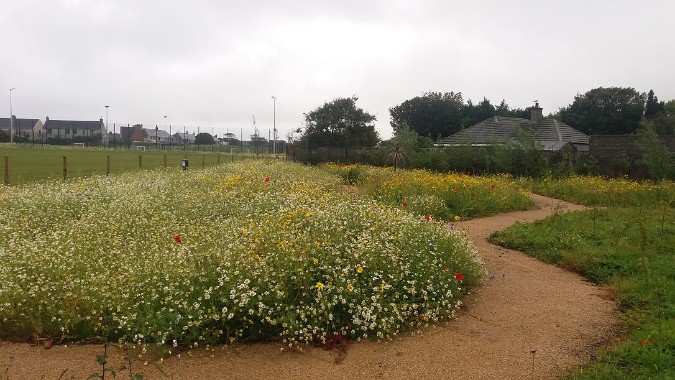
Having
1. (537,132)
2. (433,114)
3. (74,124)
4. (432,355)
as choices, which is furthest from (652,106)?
(74,124)

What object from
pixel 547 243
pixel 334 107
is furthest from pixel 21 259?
pixel 334 107

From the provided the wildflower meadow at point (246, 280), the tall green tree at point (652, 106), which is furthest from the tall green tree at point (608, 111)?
the wildflower meadow at point (246, 280)

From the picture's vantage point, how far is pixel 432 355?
12.8 feet

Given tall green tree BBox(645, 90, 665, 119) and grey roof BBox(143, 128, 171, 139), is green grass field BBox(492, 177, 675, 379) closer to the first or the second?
tall green tree BBox(645, 90, 665, 119)

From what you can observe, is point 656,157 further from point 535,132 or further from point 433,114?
point 433,114

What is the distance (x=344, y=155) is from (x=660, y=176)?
1574 cm

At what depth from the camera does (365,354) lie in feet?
13.0

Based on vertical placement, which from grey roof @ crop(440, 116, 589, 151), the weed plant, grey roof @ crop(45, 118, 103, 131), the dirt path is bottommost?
the dirt path

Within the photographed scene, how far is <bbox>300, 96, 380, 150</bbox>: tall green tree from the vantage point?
33.9 m

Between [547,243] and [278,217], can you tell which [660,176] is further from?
[278,217]

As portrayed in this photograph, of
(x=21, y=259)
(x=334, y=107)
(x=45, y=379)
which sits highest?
(x=334, y=107)

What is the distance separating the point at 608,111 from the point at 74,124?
6527 centimetres

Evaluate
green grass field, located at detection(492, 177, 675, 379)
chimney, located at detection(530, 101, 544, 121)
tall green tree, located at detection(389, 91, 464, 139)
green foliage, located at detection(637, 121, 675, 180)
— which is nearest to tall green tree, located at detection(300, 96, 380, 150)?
chimney, located at detection(530, 101, 544, 121)

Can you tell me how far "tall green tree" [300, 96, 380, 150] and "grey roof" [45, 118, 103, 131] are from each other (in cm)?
4060
